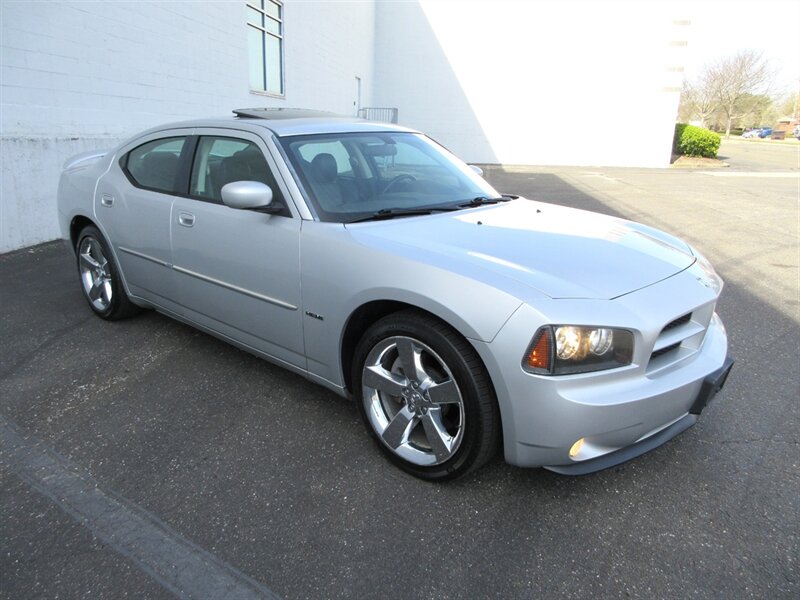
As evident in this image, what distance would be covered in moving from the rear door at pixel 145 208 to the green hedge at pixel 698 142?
2631cm

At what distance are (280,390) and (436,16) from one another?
2234 cm

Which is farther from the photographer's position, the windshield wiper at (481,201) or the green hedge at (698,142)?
the green hedge at (698,142)

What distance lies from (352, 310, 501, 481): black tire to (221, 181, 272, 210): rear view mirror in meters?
0.88

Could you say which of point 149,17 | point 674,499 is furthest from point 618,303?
point 149,17

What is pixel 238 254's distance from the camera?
319 cm

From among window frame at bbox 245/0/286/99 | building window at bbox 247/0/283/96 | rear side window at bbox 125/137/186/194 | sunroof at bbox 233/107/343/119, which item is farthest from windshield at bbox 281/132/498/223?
building window at bbox 247/0/283/96

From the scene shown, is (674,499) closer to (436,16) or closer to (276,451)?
(276,451)

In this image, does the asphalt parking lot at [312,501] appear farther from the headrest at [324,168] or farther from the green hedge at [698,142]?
the green hedge at [698,142]

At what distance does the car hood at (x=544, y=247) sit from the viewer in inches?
93.0

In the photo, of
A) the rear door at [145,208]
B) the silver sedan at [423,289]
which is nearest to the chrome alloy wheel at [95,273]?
the rear door at [145,208]

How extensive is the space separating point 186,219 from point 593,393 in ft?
8.50

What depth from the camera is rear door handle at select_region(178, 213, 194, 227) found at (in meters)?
3.50

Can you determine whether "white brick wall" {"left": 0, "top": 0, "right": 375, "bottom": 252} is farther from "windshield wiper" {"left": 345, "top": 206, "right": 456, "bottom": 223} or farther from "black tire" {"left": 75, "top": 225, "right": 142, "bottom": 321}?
"windshield wiper" {"left": 345, "top": 206, "right": 456, "bottom": 223}

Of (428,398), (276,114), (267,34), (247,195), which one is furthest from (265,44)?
(428,398)
